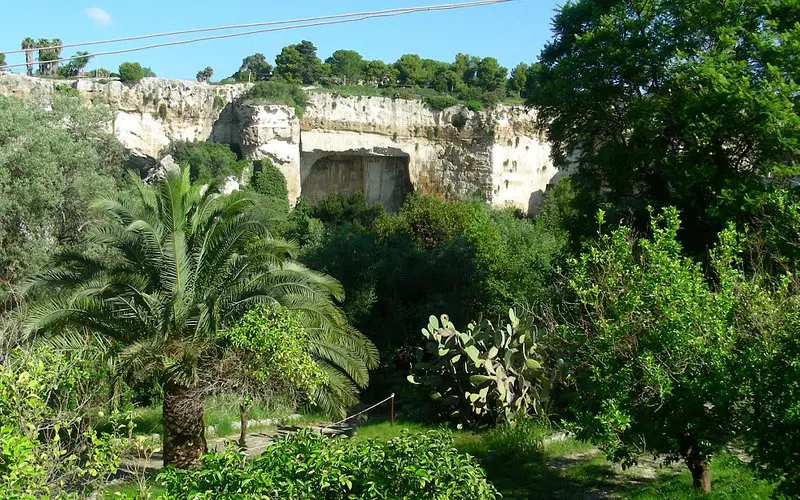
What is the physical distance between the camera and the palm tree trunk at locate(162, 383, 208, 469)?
11023 mm

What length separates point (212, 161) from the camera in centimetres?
3769

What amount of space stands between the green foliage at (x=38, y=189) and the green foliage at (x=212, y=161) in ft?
52.5

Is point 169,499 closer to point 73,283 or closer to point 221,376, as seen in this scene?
point 221,376

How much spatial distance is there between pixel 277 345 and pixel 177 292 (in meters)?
1.70

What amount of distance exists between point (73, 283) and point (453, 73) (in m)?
52.6

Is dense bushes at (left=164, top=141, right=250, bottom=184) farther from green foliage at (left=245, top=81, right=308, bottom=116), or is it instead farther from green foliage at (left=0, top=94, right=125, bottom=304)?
green foliage at (left=0, top=94, right=125, bottom=304)

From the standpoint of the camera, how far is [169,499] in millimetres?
5242

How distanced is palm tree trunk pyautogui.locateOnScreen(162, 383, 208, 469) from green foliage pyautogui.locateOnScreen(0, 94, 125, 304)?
7.10 meters

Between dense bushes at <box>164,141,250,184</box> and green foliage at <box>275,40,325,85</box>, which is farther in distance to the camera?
green foliage at <box>275,40,325,85</box>

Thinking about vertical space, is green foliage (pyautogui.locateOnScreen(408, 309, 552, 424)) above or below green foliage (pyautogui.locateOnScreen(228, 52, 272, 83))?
below

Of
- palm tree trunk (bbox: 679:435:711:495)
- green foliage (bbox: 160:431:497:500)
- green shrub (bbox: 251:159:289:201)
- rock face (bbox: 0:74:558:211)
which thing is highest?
rock face (bbox: 0:74:558:211)

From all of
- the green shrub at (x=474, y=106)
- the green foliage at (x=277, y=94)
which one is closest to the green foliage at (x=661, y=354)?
the green foliage at (x=277, y=94)

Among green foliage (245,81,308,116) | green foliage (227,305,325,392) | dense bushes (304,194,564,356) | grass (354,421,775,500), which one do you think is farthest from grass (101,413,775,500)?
green foliage (245,81,308,116)

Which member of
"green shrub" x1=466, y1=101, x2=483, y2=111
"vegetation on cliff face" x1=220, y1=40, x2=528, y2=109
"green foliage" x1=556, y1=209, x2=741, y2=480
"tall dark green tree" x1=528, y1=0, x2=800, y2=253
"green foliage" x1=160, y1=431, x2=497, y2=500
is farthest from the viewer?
"vegetation on cliff face" x1=220, y1=40, x2=528, y2=109
